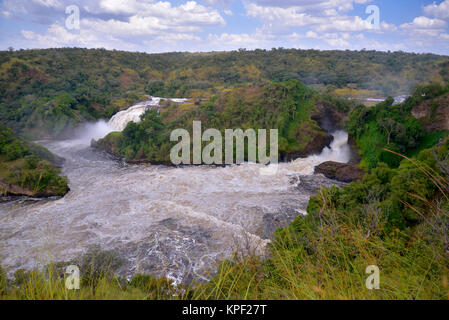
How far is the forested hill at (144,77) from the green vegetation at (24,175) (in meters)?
15.2

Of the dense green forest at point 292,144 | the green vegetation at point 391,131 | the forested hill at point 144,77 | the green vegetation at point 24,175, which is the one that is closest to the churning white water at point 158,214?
the green vegetation at point 24,175

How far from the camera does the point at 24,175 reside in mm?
16516

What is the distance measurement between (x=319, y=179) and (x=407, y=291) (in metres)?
18.6

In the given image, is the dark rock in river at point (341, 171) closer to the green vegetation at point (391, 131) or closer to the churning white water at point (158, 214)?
the green vegetation at point (391, 131)

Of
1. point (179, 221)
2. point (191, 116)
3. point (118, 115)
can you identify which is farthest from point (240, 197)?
point (118, 115)

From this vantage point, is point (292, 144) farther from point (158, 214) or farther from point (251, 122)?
point (158, 214)

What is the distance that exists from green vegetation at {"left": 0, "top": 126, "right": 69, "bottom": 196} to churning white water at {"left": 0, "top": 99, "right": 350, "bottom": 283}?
0.75 m

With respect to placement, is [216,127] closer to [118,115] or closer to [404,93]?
[118,115]

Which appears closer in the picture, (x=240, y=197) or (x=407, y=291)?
(x=407, y=291)

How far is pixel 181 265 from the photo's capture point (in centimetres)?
1046

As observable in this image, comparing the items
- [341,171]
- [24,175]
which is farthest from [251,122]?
[24,175]

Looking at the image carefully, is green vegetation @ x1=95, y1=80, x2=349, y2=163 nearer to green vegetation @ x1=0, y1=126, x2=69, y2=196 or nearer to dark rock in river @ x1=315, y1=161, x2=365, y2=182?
dark rock in river @ x1=315, y1=161, x2=365, y2=182

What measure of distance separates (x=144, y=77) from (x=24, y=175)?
49.0 meters

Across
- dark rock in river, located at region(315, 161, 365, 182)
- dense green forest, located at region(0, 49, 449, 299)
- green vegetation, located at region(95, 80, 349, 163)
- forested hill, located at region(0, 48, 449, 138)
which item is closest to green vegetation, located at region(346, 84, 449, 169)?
dense green forest, located at region(0, 49, 449, 299)
